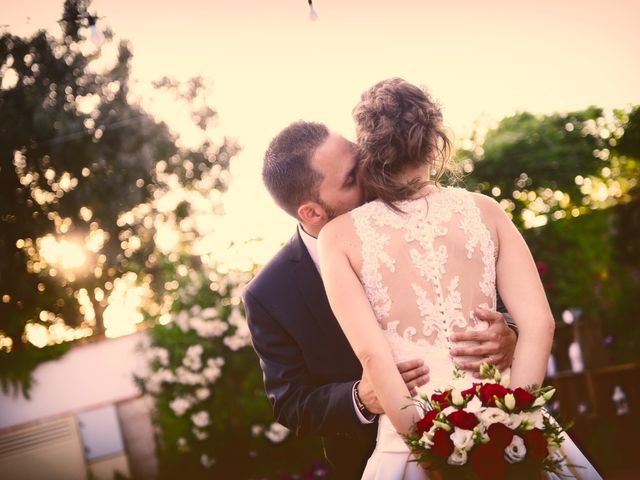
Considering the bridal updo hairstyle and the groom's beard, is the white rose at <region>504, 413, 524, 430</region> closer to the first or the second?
the bridal updo hairstyle

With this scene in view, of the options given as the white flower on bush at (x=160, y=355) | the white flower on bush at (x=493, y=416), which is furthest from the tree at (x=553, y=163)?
the white flower on bush at (x=493, y=416)

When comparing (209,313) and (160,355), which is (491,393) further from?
(160,355)

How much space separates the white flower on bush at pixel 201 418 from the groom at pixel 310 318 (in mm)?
4684

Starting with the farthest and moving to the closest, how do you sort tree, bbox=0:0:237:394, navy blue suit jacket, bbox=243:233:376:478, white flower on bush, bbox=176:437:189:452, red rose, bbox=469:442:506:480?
1. tree, bbox=0:0:237:394
2. white flower on bush, bbox=176:437:189:452
3. navy blue suit jacket, bbox=243:233:376:478
4. red rose, bbox=469:442:506:480

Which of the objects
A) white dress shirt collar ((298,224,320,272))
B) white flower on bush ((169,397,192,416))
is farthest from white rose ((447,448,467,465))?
white flower on bush ((169,397,192,416))

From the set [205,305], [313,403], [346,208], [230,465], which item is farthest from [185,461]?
[346,208]

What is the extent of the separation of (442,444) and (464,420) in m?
0.08

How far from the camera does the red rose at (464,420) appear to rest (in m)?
1.45

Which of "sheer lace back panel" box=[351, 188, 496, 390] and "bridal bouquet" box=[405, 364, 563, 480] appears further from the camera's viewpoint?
"sheer lace back panel" box=[351, 188, 496, 390]

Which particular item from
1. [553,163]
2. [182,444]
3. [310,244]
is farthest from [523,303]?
[553,163]

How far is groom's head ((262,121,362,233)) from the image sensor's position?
2113mm

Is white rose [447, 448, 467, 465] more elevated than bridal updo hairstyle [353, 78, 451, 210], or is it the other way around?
bridal updo hairstyle [353, 78, 451, 210]

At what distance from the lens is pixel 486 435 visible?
1445mm

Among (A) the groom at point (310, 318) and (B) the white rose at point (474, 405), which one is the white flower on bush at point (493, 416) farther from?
(A) the groom at point (310, 318)
